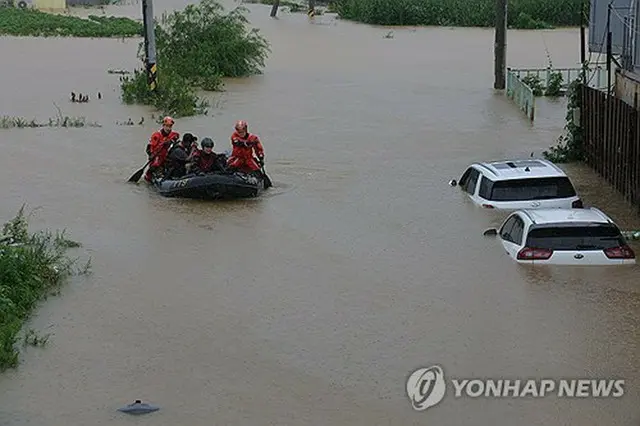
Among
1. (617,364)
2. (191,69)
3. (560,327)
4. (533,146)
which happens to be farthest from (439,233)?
(191,69)

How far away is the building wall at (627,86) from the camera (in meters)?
22.1

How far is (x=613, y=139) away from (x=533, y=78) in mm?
15159

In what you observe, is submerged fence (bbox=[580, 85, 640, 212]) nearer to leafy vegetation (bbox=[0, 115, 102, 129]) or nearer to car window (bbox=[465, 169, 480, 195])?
car window (bbox=[465, 169, 480, 195])

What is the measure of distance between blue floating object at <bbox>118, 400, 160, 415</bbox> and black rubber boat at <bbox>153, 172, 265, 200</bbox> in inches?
375

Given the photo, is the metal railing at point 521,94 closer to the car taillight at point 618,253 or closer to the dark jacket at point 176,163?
the dark jacket at point 176,163

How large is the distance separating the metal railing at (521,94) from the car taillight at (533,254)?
15.9 m

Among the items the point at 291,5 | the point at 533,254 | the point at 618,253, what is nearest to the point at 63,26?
the point at 291,5

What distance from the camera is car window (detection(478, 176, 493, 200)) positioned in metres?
20.0

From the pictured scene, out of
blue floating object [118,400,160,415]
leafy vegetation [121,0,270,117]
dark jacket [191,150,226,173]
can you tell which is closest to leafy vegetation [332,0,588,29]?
leafy vegetation [121,0,270,117]

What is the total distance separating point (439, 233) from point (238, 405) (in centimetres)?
783

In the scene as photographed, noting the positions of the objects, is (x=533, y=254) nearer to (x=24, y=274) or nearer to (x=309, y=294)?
(x=309, y=294)

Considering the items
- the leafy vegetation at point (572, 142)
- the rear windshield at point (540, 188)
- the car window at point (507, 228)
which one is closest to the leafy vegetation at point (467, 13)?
the leafy vegetation at point (572, 142)

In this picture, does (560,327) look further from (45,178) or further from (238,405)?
(45,178)

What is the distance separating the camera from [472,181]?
21250mm
